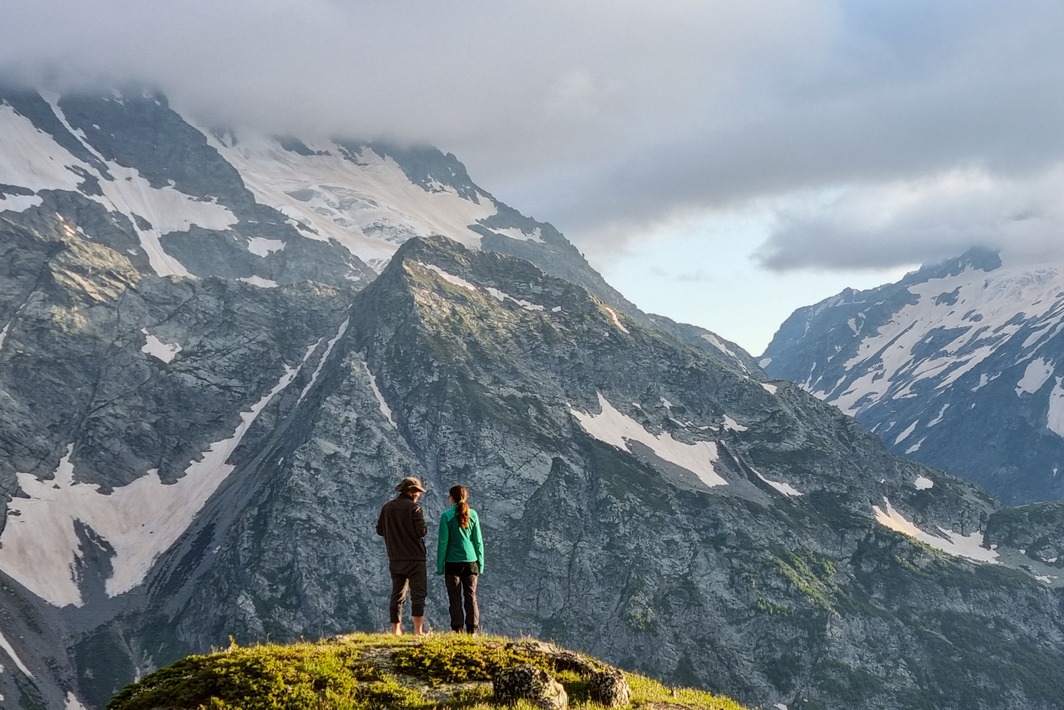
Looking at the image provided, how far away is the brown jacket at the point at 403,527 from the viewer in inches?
819

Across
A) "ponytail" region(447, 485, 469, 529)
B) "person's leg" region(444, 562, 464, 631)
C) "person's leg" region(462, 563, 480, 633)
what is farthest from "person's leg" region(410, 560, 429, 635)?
"ponytail" region(447, 485, 469, 529)

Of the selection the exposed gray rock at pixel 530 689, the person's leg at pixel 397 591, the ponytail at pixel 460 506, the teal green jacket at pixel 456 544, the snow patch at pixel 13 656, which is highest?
the ponytail at pixel 460 506

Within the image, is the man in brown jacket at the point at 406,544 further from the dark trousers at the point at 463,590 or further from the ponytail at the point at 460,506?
the ponytail at the point at 460,506

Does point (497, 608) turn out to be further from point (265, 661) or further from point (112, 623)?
point (265, 661)

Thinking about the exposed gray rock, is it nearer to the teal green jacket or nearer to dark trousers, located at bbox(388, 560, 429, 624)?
the teal green jacket

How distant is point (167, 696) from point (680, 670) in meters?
193

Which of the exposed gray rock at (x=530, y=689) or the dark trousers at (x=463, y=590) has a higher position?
the dark trousers at (x=463, y=590)

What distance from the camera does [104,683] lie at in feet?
558

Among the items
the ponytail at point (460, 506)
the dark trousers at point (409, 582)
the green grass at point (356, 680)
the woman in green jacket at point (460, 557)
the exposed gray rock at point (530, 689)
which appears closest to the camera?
the exposed gray rock at point (530, 689)

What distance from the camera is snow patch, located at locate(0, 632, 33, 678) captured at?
6339 inches

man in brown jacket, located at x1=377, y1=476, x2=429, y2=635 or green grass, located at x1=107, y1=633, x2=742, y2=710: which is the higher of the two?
man in brown jacket, located at x1=377, y1=476, x2=429, y2=635

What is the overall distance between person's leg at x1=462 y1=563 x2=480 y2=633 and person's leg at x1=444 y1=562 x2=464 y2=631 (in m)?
0.16

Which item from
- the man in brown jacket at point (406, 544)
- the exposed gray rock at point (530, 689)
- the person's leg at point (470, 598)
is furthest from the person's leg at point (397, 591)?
the exposed gray rock at point (530, 689)

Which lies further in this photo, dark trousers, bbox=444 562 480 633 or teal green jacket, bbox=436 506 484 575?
dark trousers, bbox=444 562 480 633
